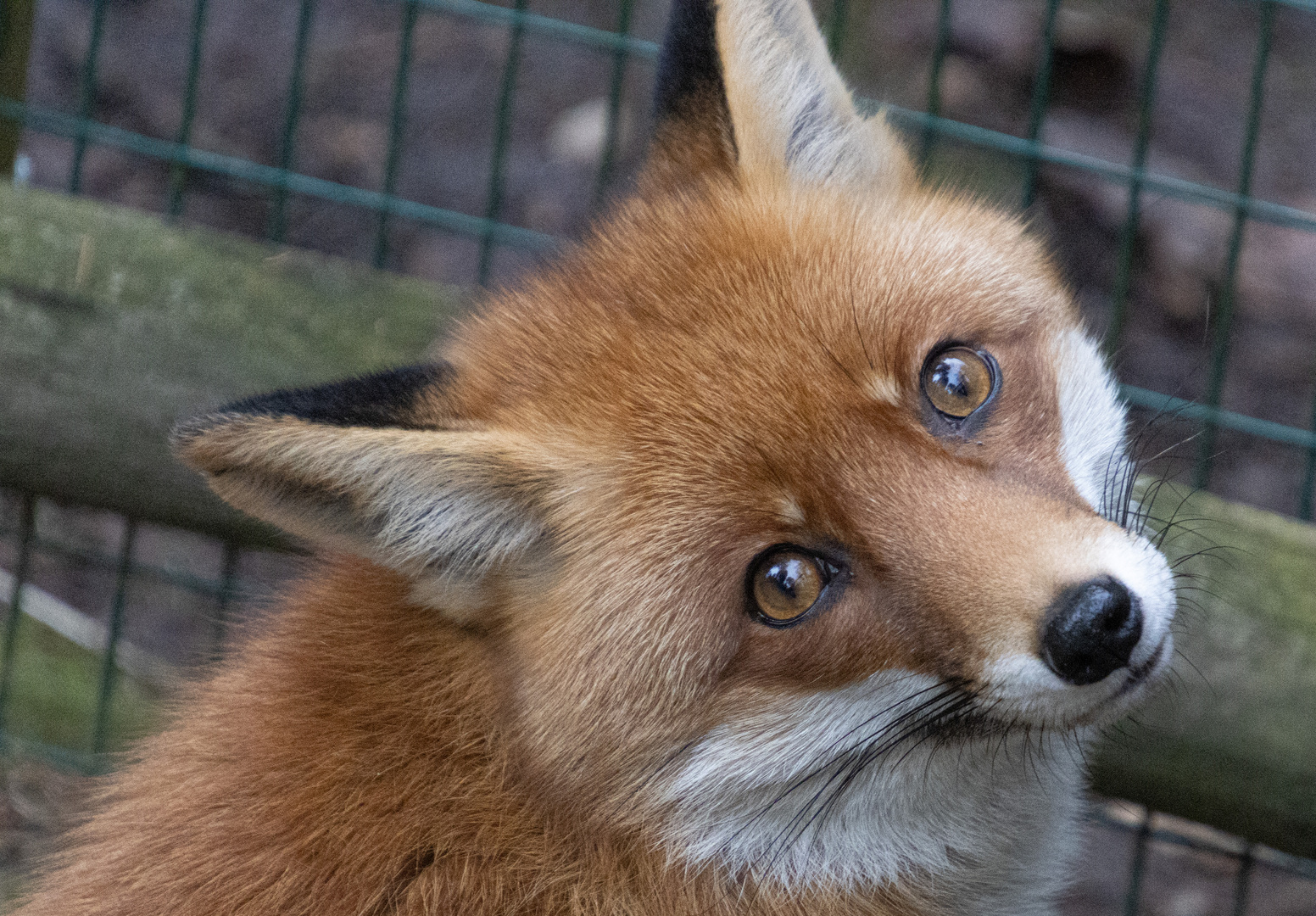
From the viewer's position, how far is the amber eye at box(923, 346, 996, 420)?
230 centimetres

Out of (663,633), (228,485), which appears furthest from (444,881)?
(228,485)

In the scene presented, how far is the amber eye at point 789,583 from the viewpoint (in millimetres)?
2197

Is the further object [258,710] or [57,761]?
[57,761]

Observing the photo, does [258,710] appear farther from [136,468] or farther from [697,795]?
[136,468]

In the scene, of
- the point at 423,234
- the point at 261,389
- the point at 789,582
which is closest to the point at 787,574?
the point at 789,582

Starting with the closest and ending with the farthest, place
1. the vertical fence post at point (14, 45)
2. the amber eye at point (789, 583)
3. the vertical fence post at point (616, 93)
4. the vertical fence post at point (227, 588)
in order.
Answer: the amber eye at point (789, 583), the vertical fence post at point (616, 93), the vertical fence post at point (14, 45), the vertical fence post at point (227, 588)

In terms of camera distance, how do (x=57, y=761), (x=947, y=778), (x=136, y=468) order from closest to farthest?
1. (x=947, y=778)
2. (x=136, y=468)
3. (x=57, y=761)

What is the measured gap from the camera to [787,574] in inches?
86.6

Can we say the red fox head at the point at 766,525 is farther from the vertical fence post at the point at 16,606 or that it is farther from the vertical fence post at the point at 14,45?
the vertical fence post at the point at 14,45

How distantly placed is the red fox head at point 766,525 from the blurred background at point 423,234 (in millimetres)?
708

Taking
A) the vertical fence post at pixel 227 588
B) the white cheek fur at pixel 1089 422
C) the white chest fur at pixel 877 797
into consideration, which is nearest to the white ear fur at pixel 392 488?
the white chest fur at pixel 877 797

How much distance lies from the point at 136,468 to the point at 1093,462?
262 centimetres

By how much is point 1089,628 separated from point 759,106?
52.0 inches

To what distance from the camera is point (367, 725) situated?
7.87ft
